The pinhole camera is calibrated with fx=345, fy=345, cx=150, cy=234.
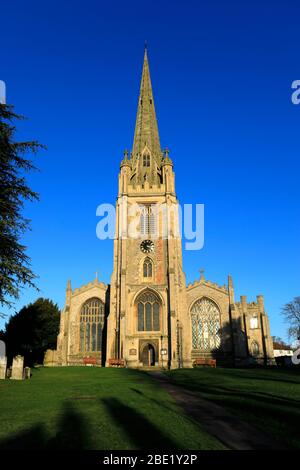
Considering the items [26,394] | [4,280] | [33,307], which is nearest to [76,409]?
[26,394]

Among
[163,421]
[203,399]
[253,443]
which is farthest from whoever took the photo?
[203,399]

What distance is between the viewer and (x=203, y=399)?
1172 centimetres

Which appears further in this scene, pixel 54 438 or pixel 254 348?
pixel 254 348

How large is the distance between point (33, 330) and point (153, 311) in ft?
58.7

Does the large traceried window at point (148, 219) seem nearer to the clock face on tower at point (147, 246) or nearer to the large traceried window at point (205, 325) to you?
the clock face on tower at point (147, 246)

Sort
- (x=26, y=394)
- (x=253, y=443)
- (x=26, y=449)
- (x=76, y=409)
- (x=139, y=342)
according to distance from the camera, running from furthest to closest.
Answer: (x=139, y=342) → (x=26, y=394) → (x=76, y=409) → (x=253, y=443) → (x=26, y=449)

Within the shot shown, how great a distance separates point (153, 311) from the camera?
127 ft

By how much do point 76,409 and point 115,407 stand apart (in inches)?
41.8

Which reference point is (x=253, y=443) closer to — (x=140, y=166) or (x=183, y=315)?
(x=183, y=315)

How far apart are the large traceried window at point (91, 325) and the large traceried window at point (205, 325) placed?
11.5 m

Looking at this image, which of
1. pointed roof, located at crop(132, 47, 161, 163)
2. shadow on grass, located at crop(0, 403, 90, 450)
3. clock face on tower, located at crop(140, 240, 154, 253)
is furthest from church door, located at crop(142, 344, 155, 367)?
shadow on grass, located at crop(0, 403, 90, 450)

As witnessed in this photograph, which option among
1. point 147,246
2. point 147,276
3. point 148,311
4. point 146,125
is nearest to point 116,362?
point 148,311

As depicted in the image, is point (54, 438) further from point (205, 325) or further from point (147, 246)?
point (205, 325)

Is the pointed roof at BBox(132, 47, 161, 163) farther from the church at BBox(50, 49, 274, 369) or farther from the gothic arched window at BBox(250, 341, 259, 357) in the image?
the gothic arched window at BBox(250, 341, 259, 357)
